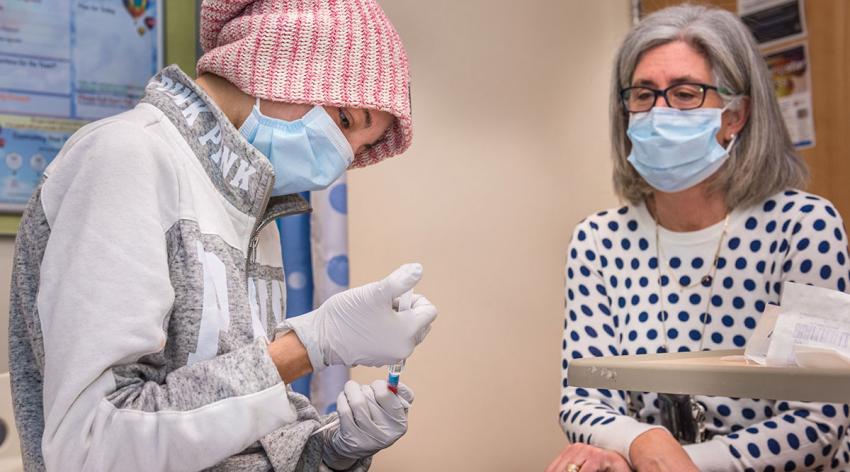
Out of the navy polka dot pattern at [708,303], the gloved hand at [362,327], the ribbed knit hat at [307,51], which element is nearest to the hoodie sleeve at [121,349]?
the gloved hand at [362,327]

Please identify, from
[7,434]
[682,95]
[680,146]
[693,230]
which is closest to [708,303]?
[693,230]

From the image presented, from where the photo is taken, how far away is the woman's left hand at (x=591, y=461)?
1.33 m

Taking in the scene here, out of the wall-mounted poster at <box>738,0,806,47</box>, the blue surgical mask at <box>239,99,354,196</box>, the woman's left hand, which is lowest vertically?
the woman's left hand

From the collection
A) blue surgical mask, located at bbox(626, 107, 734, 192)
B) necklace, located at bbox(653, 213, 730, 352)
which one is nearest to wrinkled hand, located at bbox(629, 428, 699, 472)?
necklace, located at bbox(653, 213, 730, 352)

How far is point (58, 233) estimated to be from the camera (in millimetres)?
855

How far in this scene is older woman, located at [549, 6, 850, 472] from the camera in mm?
1485

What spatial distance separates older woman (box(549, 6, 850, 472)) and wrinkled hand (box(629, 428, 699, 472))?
0.06m

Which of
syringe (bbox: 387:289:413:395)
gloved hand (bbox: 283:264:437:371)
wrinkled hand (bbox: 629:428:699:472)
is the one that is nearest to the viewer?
gloved hand (bbox: 283:264:437:371)

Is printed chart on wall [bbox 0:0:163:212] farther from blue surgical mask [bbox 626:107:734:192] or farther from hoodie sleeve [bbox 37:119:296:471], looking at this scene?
blue surgical mask [bbox 626:107:734:192]

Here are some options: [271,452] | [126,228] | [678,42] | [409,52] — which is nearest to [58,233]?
[126,228]

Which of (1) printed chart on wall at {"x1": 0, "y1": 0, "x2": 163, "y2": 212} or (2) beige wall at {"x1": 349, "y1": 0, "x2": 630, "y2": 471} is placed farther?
(2) beige wall at {"x1": 349, "y1": 0, "x2": 630, "y2": 471}

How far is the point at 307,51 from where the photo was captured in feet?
3.54

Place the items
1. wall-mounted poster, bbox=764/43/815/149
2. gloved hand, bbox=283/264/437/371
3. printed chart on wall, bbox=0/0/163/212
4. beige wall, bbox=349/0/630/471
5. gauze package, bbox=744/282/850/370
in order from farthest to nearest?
beige wall, bbox=349/0/630/471, wall-mounted poster, bbox=764/43/815/149, printed chart on wall, bbox=0/0/163/212, gloved hand, bbox=283/264/437/371, gauze package, bbox=744/282/850/370

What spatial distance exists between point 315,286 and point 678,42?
3.44 ft
